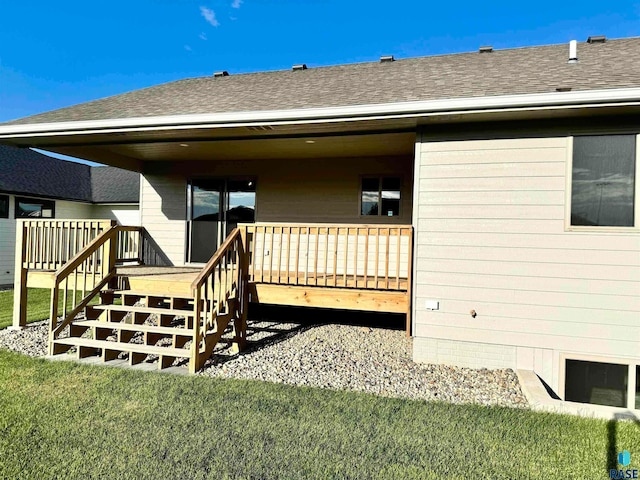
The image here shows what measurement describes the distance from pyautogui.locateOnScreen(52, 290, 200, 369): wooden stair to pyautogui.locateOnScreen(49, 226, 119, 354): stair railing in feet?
0.44

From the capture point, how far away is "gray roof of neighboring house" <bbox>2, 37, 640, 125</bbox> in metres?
Answer: 4.92

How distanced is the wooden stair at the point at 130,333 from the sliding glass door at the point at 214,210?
269 cm

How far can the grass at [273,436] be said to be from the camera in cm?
262

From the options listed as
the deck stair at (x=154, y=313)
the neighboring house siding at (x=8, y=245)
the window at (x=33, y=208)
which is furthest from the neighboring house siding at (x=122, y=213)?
the deck stair at (x=154, y=313)

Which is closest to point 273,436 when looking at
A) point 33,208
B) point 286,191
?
point 286,191

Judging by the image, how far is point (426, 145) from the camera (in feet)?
16.7

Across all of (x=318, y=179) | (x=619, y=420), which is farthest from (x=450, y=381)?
(x=318, y=179)

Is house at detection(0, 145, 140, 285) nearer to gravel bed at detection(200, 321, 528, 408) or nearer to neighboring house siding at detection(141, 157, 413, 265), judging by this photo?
neighboring house siding at detection(141, 157, 413, 265)

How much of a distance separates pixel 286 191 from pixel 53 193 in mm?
11143

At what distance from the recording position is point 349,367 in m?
4.77

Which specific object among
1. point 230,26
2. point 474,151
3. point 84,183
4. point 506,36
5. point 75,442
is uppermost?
point 230,26

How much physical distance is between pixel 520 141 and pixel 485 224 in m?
1.07

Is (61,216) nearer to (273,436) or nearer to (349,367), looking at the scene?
(349,367)

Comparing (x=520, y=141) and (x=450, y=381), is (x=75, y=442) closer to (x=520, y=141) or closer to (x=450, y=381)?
(x=450, y=381)
